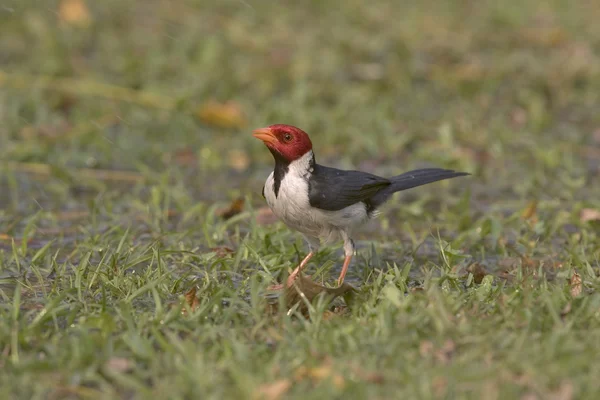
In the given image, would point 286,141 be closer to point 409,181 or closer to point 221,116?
point 409,181

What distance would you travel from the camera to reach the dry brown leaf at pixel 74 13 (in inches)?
388

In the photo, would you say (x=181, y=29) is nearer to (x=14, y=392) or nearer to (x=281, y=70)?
(x=281, y=70)

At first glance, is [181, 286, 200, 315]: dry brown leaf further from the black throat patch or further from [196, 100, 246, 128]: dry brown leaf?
[196, 100, 246, 128]: dry brown leaf

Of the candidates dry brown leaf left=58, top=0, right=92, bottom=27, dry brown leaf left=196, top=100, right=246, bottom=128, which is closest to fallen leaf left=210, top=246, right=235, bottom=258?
dry brown leaf left=196, top=100, right=246, bottom=128

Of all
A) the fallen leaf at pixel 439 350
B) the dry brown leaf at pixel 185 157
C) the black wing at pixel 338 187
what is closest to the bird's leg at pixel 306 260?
the black wing at pixel 338 187

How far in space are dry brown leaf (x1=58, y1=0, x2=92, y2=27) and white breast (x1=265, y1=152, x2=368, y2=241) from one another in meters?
5.57

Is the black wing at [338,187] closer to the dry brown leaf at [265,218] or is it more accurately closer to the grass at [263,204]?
the grass at [263,204]

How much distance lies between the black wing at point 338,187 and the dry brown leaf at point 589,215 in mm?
1475

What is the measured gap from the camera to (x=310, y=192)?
4781 millimetres

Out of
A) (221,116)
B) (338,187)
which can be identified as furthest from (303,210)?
(221,116)

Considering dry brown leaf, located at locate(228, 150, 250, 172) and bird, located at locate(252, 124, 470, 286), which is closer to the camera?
bird, located at locate(252, 124, 470, 286)

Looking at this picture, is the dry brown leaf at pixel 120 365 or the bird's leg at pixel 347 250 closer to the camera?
the dry brown leaf at pixel 120 365

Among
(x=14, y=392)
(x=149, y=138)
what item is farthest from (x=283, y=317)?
(x=149, y=138)

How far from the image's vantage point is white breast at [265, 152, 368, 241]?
4766 millimetres
